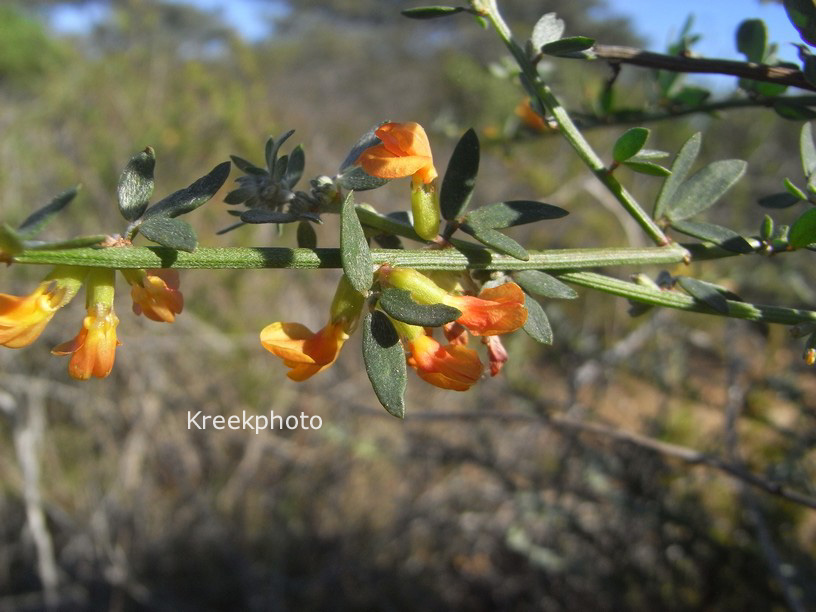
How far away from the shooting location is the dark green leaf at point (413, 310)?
39cm

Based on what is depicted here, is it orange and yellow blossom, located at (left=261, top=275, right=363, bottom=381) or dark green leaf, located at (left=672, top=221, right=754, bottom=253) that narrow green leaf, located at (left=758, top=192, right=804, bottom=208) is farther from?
orange and yellow blossom, located at (left=261, top=275, right=363, bottom=381)

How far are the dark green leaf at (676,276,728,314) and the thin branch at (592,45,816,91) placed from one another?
0.19 m

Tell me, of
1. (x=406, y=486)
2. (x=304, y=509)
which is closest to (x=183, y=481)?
(x=304, y=509)

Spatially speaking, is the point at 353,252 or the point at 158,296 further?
the point at 158,296

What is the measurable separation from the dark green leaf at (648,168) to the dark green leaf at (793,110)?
0.24 meters

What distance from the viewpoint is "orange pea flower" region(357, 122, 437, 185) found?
1.61 ft

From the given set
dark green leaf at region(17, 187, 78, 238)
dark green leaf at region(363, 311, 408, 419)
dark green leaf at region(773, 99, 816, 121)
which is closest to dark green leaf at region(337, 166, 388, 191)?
dark green leaf at region(363, 311, 408, 419)

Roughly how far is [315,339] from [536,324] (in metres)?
0.18

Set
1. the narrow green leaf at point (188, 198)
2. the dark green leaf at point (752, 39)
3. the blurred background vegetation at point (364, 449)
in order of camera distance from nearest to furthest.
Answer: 1. the narrow green leaf at point (188, 198)
2. the dark green leaf at point (752, 39)
3. the blurred background vegetation at point (364, 449)

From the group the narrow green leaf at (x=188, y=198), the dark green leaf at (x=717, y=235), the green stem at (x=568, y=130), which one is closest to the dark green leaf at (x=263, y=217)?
the narrow green leaf at (x=188, y=198)

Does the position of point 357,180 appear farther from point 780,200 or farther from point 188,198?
point 780,200

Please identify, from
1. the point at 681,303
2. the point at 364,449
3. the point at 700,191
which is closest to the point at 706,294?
the point at 681,303

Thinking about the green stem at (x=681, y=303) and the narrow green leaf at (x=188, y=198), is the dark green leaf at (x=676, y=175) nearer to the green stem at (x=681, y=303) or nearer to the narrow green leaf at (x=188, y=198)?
the green stem at (x=681, y=303)

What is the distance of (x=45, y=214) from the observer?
14.6 inches
